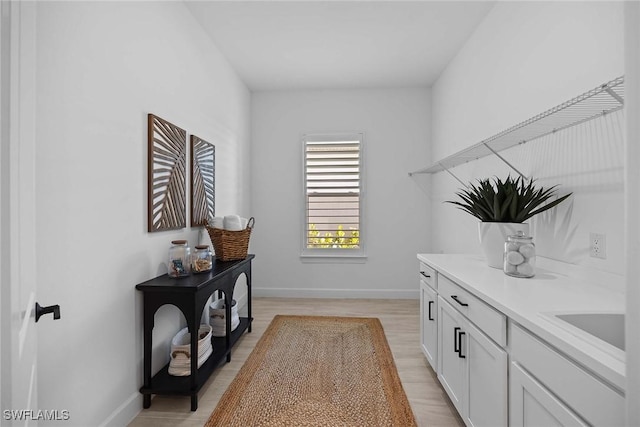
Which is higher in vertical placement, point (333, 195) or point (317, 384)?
point (333, 195)

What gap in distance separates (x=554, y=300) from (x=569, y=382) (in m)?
0.44

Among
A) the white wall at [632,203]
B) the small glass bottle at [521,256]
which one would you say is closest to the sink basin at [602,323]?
the white wall at [632,203]

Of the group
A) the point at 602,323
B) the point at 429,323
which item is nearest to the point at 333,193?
the point at 429,323

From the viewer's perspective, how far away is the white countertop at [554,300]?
0.81m

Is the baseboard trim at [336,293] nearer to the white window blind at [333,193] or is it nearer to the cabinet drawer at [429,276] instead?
the white window blind at [333,193]

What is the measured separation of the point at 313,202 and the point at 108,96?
2917 millimetres

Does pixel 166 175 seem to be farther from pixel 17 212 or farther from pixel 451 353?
pixel 451 353

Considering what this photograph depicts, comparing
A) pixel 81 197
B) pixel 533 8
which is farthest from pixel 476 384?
pixel 533 8

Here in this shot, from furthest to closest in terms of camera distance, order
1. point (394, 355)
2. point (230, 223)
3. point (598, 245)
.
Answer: point (230, 223)
point (394, 355)
point (598, 245)

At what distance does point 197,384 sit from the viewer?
192 cm

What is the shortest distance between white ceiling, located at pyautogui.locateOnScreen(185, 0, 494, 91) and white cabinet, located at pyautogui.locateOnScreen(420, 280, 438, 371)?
7.29ft

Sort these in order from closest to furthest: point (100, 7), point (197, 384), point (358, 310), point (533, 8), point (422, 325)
→ 1. point (100, 7)
2. point (197, 384)
3. point (533, 8)
4. point (422, 325)
5. point (358, 310)

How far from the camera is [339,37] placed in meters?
3.04

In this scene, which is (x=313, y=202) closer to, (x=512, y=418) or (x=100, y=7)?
(x=100, y=7)
